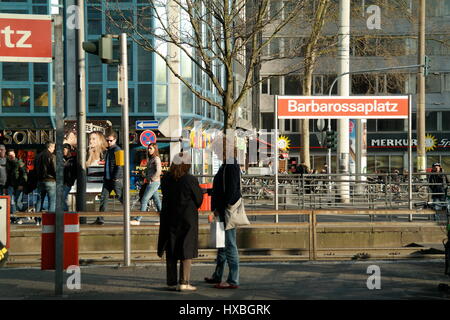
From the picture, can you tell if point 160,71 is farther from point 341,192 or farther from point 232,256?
point 232,256

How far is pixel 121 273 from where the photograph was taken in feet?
37.1

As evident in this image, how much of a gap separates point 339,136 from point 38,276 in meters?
18.8

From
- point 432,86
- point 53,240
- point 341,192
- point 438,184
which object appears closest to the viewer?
point 53,240

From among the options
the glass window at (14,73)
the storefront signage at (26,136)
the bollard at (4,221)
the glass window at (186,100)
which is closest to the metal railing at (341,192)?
the bollard at (4,221)

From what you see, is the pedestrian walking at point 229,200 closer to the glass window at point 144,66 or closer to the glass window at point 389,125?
the glass window at point 144,66

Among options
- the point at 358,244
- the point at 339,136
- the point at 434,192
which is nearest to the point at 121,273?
the point at 358,244

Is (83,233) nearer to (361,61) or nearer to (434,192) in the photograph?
(434,192)

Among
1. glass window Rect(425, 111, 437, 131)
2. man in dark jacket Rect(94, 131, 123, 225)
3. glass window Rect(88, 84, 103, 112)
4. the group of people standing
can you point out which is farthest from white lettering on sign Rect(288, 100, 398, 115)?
glass window Rect(425, 111, 437, 131)

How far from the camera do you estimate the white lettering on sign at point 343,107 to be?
59.0 ft

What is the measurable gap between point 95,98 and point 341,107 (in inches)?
890

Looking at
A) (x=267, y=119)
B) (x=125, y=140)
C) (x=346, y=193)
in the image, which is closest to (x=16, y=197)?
(x=125, y=140)

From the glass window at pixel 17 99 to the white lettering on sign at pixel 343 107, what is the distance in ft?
75.9

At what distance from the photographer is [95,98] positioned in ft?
127

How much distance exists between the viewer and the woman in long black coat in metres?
9.63
